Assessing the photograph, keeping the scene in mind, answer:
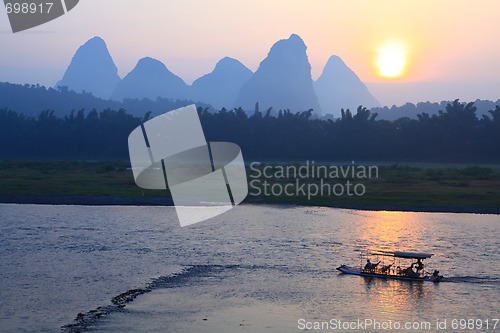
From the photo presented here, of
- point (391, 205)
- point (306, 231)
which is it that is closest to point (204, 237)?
point (306, 231)

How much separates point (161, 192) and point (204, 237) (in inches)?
1089

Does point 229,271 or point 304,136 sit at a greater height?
point 304,136

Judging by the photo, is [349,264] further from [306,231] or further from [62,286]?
[62,286]

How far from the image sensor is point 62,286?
3253 centimetres

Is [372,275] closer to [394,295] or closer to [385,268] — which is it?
[385,268]

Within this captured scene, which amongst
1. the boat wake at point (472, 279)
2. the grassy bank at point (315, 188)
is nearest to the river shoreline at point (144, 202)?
the grassy bank at point (315, 188)

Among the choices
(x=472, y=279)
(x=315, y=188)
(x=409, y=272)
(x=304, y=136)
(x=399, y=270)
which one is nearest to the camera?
(x=472, y=279)

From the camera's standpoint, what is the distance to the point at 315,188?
78.1 m

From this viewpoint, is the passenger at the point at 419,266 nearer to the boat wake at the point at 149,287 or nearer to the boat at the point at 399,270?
the boat at the point at 399,270

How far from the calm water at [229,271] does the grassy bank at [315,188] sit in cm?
923

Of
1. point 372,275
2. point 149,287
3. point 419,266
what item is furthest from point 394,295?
point 149,287

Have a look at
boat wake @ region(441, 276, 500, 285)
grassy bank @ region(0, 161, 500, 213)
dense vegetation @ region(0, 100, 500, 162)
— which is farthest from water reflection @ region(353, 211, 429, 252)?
dense vegetation @ region(0, 100, 500, 162)

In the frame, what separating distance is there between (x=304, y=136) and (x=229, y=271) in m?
98.3

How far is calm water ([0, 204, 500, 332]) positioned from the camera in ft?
94.2
